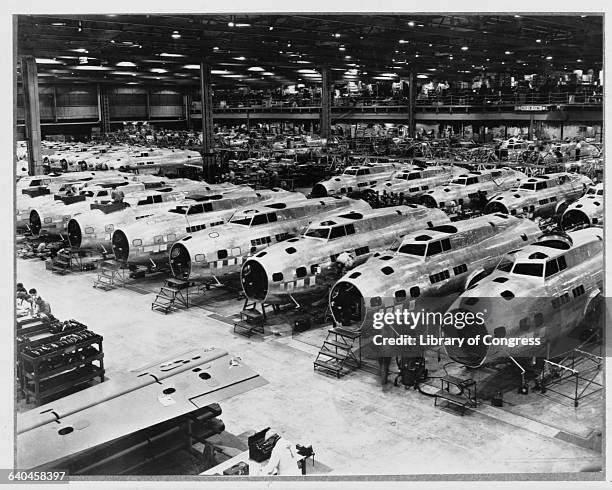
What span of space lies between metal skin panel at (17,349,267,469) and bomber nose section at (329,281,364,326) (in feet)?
21.3

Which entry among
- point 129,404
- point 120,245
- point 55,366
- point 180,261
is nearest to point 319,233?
point 180,261

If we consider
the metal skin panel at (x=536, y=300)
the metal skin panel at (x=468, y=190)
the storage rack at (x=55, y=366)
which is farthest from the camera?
the metal skin panel at (x=468, y=190)

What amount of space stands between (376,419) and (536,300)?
19.1 feet

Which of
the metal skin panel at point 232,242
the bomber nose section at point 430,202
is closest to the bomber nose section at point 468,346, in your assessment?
the metal skin panel at point 232,242

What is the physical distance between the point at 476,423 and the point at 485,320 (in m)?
2.87

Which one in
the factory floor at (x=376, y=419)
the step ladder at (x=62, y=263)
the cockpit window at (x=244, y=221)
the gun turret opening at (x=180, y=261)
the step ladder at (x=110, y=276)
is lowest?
the factory floor at (x=376, y=419)

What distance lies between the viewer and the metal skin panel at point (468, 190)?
42.7 m

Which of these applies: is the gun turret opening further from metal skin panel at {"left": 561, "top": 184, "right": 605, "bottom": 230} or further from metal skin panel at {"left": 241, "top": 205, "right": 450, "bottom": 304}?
metal skin panel at {"left": 561, "top": 184, "right": 605, "bottom": 230}

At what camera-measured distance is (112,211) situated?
35094 mm

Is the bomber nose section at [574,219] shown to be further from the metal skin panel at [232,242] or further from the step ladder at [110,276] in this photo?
the step ladder at [110,276]

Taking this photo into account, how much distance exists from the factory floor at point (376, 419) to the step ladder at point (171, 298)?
9.08 feet

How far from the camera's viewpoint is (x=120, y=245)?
31328 mm
